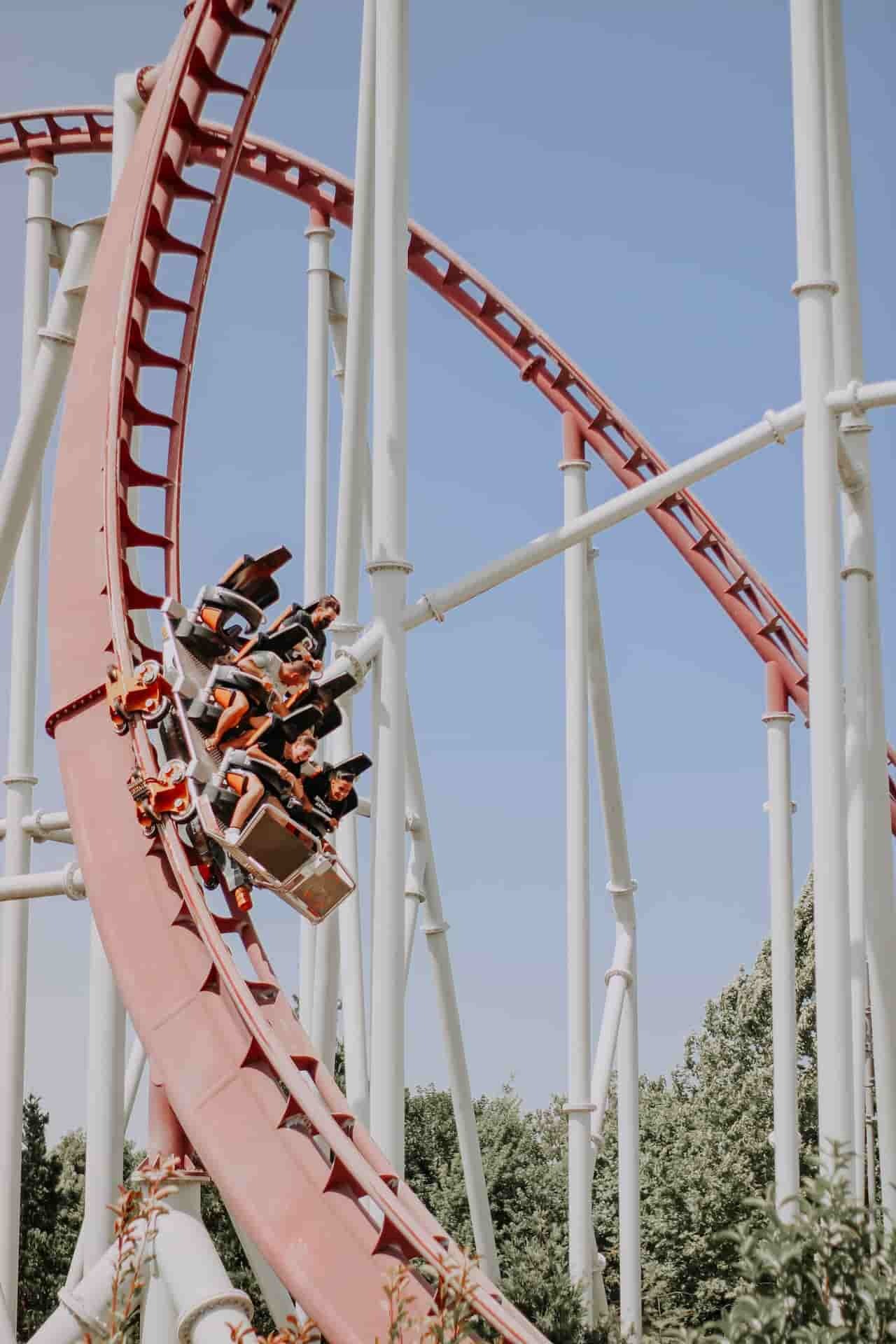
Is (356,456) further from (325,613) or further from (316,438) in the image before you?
(325,613)

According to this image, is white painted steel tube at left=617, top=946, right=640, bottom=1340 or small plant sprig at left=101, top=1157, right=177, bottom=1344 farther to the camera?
white painted steel tube at left=617, top=946, right=640, bottom=1340

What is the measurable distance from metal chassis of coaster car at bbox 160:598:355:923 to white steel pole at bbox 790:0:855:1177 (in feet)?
4.21

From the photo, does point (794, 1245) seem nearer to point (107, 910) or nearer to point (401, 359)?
point (107, 910)

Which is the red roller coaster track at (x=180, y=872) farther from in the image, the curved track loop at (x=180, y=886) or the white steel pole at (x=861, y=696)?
the white steel pole at (x=861, y=696)

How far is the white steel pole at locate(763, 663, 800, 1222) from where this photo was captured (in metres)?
7.07

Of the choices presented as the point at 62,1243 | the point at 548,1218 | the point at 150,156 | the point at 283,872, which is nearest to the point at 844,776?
the point at 283,872

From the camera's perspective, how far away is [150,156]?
6.29 m

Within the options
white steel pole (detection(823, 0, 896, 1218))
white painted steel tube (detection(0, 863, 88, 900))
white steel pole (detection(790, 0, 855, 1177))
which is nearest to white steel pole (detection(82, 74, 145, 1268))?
white painted steel tube (detection(0, 863, 88, 900))

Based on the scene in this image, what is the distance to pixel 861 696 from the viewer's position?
577 cm

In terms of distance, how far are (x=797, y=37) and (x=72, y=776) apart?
3048mm

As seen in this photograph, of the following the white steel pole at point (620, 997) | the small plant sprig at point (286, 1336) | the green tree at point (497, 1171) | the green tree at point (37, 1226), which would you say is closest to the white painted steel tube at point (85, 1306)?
the small plant sprig at point (286, 1336)

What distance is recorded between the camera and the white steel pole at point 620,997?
845 centimetres

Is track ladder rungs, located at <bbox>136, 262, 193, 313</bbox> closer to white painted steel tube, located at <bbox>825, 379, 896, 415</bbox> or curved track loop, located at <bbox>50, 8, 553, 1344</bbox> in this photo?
curved track loop, located at <bbox>50, 8, 553, 1344</bbox>

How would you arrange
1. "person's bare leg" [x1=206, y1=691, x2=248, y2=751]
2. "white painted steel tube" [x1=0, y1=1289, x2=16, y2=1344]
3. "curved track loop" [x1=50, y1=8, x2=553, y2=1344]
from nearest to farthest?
1. "curved track loop" [x1=50, y1=8, x2=553, y2=1344]
2. "person's bare leg" [x1=206, y1=691, x2=248, y2=751]
3. "white painted steel tube" [x1=0, y1=1289, x2=16, y2=1344]
